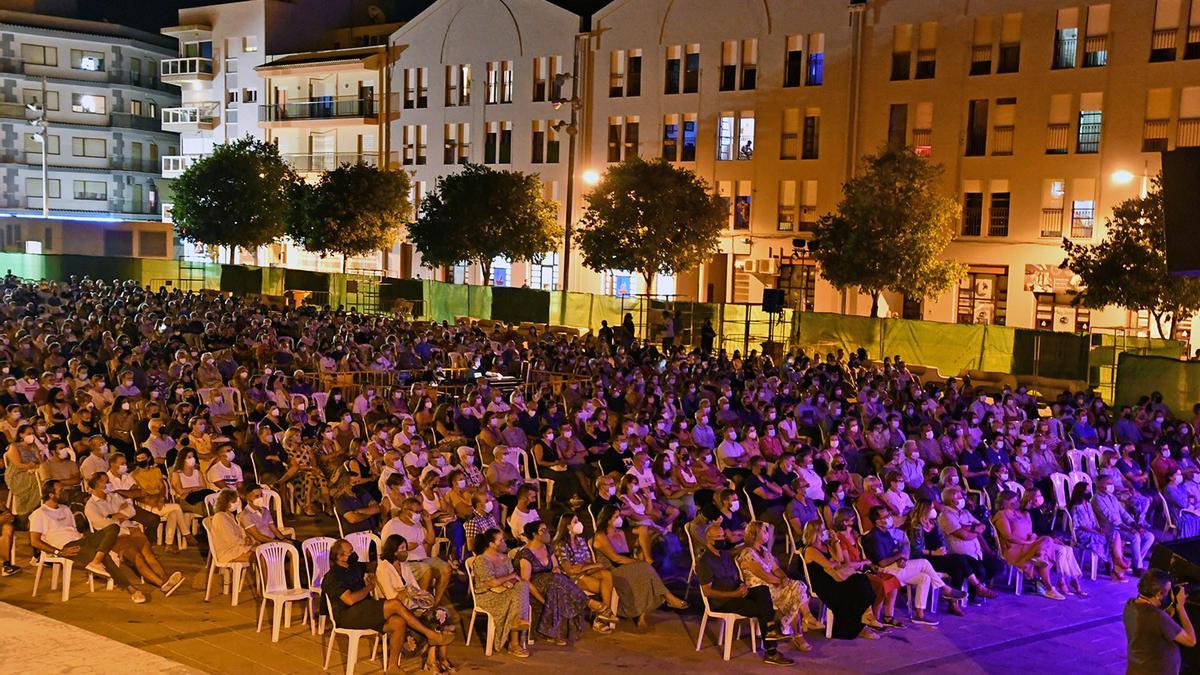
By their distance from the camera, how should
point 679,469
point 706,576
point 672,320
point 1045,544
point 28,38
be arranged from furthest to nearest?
1. point 28,38
2. point 672,320
3. point 679,469
4. point 1045,544
5. point 706,576

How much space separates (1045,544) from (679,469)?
4.01 metres

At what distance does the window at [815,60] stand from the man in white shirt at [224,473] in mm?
32832

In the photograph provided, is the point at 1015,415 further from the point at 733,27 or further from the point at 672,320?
the point at 733,27

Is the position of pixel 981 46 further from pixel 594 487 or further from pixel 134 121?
pixel 134 121

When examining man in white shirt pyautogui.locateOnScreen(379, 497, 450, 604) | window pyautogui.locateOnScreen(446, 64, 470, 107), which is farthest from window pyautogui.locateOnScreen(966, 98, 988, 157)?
man in white shirt pyautogui.locateOnScreen(379, 497, 450, 604)

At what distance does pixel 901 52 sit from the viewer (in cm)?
4038

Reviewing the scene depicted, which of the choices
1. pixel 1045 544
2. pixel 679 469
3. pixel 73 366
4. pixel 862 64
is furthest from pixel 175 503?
pixel 862 64

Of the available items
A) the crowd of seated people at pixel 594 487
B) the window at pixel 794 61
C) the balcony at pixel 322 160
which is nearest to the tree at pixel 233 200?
the balcony at pixel 322 160

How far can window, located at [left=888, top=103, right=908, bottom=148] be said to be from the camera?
132ft

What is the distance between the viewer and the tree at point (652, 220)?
41188mm

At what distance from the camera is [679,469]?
46.9ft

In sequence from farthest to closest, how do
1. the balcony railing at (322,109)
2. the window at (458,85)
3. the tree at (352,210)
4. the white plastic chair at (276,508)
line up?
the balcony railing at (322,109)
the window at (458,85)
the tree at (352,210)
the white plastic chair at (276,508)

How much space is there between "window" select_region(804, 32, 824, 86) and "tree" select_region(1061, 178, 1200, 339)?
46.3 feet

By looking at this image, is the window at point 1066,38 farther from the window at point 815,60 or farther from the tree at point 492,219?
the tree at point 492,219
